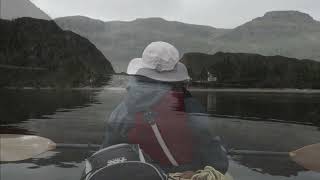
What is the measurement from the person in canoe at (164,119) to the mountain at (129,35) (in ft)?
0.29

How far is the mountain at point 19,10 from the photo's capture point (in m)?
3.04

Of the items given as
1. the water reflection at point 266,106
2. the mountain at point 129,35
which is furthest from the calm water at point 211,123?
the mountain at point 129,35

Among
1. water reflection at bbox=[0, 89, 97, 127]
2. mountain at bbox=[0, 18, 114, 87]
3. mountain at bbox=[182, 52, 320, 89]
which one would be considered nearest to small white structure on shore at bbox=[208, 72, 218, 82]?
mountain at bbox=[182, 52, 320, 89]

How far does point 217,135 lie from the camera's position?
10.4 feet

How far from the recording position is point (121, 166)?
2836 millimetres

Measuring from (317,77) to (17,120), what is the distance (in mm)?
1900

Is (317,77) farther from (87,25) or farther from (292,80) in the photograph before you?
(87,25)

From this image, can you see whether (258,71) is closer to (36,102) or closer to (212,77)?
(212,77)

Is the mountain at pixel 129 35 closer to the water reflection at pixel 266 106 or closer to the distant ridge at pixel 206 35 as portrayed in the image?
the distant ridge at pixel 206 35

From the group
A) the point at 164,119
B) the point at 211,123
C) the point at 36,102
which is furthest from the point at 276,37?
the point at 36,102

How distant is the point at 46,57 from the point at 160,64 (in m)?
0.69

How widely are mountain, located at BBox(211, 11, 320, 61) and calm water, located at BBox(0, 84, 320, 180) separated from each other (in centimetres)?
31

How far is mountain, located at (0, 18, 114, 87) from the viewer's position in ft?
10.0

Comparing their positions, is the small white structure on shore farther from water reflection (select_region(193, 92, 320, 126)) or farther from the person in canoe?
the person in canoe
